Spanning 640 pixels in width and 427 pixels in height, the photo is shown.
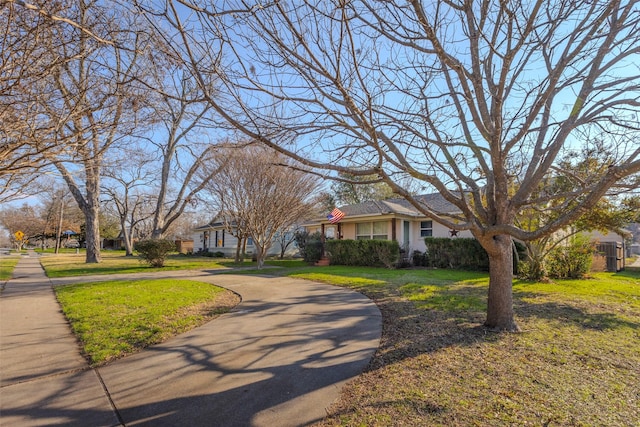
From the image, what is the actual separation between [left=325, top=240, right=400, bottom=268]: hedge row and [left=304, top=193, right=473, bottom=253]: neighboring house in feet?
4.35

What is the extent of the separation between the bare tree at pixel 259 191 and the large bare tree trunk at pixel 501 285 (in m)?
10.3

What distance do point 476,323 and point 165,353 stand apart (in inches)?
181

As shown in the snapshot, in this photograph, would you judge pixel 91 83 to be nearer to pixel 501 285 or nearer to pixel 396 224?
pixel 501 285

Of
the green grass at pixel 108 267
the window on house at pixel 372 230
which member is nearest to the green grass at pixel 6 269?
the green grass at pixel 108 267

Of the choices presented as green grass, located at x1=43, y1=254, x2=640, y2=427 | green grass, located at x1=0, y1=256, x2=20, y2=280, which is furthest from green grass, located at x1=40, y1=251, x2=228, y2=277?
green grass, located at x1=43, y1=254, x2=640, y2=427

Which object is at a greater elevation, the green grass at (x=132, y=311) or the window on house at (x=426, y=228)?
the window on house at (x=426, y=228)

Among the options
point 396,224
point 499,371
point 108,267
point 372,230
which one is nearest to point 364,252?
point 396,224

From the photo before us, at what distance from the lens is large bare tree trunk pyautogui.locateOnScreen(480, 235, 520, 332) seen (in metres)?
4.96

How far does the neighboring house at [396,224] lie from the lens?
57.3 feet

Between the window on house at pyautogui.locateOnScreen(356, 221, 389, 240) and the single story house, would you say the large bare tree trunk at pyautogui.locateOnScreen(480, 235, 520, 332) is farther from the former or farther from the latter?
the window on house at pyautogui.locateOnScreen(356, 221, 389, 240)

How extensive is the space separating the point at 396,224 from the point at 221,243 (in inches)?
791

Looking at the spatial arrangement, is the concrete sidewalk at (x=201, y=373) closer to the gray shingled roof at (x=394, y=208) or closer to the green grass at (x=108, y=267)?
the green grass at (x=108, y=267)

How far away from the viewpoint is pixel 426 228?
18.5 meters

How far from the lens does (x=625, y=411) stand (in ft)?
9.18
